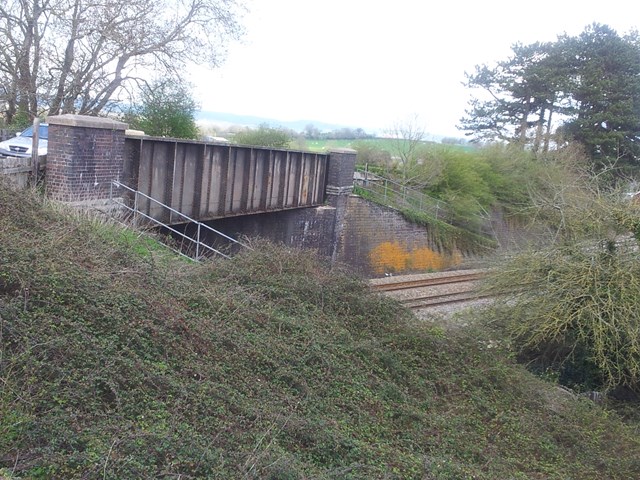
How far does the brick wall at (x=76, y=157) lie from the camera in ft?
40.7

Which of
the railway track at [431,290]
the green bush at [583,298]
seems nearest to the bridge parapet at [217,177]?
the railway track at [431,290]

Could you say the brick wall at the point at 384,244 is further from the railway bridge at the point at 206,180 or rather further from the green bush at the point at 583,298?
the green bush at the point at 583,298

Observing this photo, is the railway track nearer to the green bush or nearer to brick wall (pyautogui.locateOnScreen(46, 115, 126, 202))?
the green bush

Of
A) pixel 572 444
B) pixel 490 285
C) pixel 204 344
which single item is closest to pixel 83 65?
pixel 490 285

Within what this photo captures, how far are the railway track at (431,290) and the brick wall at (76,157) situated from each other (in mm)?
7722

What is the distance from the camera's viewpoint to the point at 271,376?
7754mm

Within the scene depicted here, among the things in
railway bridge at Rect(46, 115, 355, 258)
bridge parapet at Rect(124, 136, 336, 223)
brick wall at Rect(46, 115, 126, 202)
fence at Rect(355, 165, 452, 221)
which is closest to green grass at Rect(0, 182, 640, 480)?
brick wall at Rect(46, 115, 126, 202)

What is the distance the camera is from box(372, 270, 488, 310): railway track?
1792cm

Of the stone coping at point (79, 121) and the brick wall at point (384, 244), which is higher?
the stone coping at point (79, 121)

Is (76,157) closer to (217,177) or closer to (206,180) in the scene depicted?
(206,180)

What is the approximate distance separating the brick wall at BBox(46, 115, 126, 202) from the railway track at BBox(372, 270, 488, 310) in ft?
25.3

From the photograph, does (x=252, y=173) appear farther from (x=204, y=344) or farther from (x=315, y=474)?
(x=315, y=474)

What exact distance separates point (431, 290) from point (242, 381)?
1403 cm

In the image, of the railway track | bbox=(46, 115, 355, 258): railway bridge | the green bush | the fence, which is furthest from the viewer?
the fence
